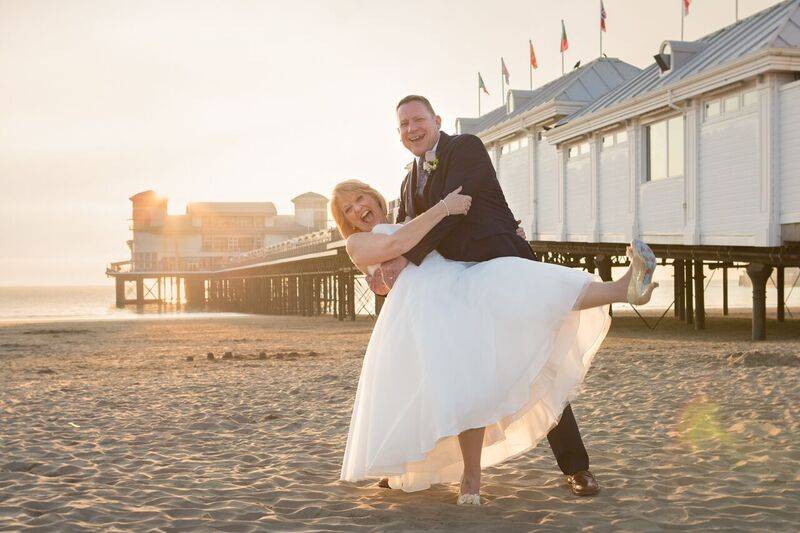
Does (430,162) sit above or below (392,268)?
above

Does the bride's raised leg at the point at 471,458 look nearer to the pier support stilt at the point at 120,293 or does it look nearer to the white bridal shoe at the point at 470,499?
the white bridal shoe at the point at 470,499

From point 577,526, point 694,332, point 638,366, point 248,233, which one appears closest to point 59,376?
point 638,366

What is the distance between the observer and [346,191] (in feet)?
12.2

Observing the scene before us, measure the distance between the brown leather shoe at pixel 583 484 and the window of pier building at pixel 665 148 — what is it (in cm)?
1248

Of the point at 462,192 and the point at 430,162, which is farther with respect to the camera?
the point at 430,162

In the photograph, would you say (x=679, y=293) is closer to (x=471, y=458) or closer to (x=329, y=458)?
(x=329, y=458)

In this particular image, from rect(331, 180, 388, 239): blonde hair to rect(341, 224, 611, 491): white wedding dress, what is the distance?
0.96 feet

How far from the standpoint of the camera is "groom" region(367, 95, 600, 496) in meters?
3.47

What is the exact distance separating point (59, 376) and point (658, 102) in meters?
11.5

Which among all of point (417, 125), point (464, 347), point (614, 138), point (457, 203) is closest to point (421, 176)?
point (417, 125)

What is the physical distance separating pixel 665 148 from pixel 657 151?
303 mm

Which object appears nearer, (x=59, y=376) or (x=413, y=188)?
(x=413, y=188)

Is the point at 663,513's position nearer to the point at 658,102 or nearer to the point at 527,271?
the point at 527,271

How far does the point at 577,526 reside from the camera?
3197 millimetres
